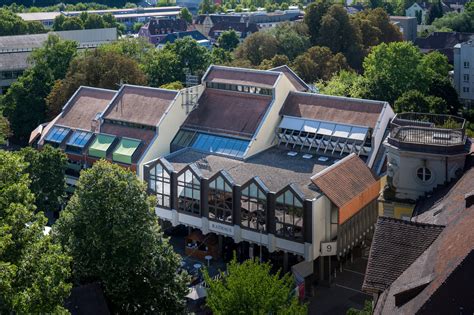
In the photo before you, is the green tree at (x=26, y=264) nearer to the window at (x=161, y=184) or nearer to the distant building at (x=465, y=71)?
the window at (x=161, y=184)

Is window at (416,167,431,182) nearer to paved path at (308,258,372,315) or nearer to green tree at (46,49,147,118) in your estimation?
paved path at (308,258,372,315)

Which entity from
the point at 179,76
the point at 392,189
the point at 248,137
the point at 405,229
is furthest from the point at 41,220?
the point at 179,76

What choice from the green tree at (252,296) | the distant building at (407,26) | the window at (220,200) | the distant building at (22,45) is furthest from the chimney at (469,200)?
the distant building at (407,26)

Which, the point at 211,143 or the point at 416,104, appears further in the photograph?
the point at 416,104

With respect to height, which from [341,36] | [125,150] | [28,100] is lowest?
[28,100]

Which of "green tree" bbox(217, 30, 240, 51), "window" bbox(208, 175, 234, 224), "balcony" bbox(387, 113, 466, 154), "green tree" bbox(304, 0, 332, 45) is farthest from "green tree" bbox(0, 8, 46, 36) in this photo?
"balcony" bbox(387, 113, 466, 154)

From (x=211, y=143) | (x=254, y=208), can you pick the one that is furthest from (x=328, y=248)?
(x=211, y=143)

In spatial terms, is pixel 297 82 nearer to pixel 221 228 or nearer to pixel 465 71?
pixel 221 228
